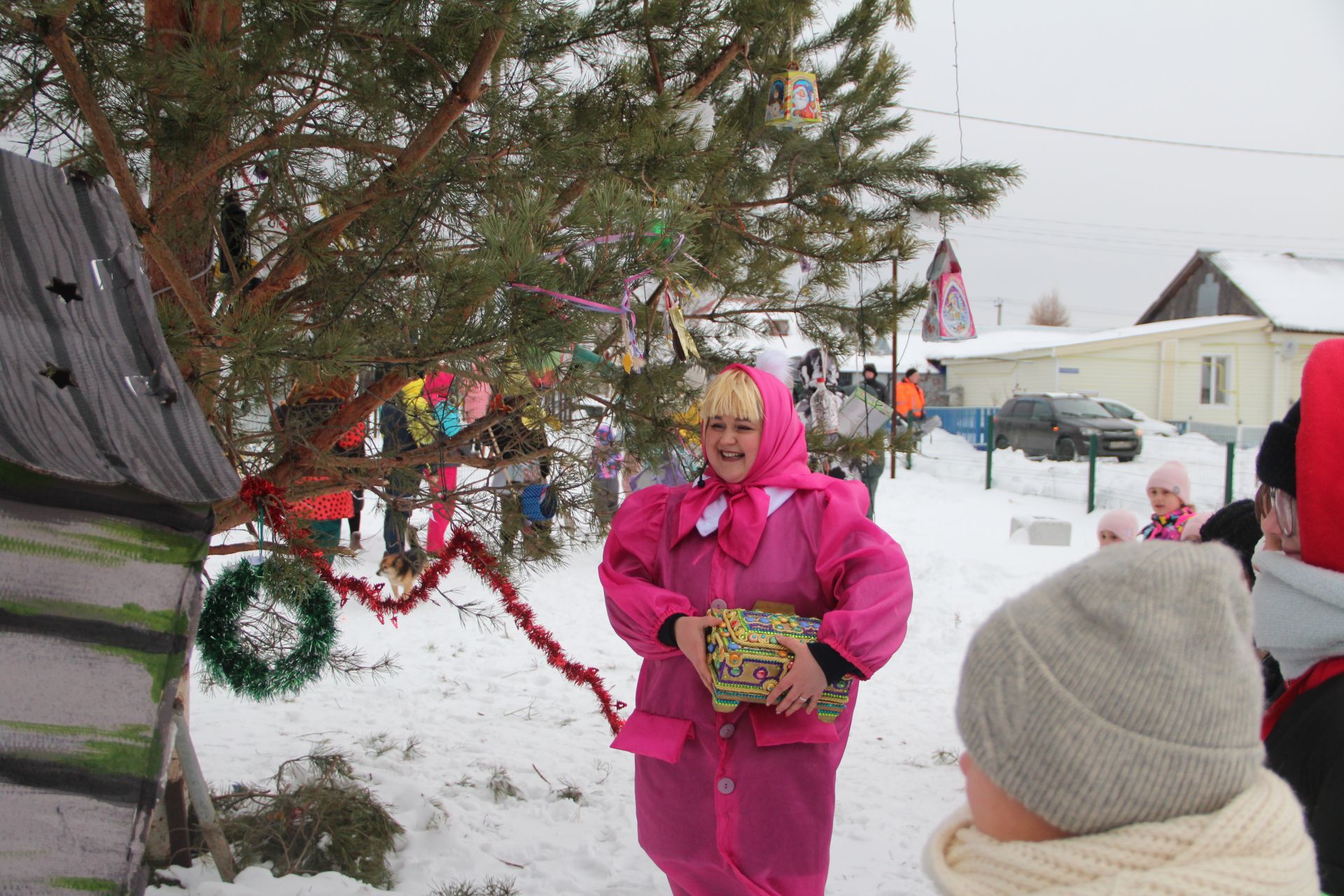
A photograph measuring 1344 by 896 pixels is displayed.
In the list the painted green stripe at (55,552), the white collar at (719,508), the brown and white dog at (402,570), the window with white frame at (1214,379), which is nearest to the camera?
the painted green stripe at (55,552)

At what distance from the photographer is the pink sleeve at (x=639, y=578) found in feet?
6.81

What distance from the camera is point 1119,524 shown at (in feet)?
13.8

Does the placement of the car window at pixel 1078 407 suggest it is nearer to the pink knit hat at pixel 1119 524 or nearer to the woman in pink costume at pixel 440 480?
the pink knit hat at pixel 1119 524

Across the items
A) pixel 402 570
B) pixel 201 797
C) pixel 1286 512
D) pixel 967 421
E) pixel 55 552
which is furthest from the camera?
pixel 967 421

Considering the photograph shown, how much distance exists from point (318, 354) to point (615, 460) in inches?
54.9

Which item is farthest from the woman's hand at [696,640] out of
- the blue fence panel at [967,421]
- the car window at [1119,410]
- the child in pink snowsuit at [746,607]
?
the blue fence panel at [967,421]

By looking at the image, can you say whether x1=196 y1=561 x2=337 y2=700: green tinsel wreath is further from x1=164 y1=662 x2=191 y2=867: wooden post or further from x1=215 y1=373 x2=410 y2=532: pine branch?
x1=164 y1=662 x2=191 y2=867: wooden post

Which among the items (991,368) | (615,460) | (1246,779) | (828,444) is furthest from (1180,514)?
(991,368)

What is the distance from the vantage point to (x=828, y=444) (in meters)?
2.97

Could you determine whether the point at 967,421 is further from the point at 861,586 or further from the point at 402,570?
the point at 861,586

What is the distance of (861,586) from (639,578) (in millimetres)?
552

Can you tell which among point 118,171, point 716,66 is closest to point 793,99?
point 716,66

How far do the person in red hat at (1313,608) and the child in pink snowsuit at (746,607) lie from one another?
0.72 meters

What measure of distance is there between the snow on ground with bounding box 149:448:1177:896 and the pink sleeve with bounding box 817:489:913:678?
4.76 ft
